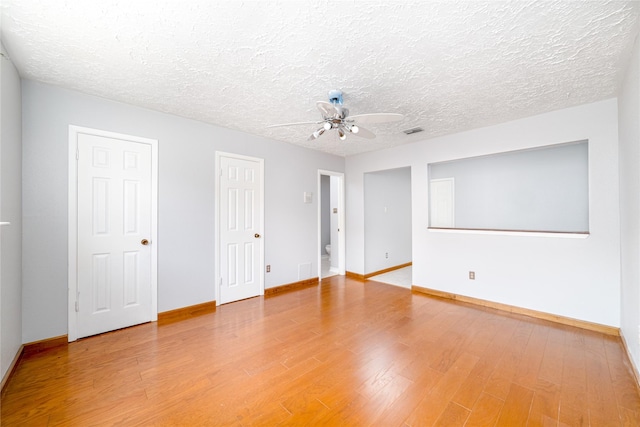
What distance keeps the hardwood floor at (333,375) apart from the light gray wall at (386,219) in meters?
2.15

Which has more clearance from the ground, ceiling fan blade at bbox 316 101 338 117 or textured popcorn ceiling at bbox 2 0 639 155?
textured popcorn ceiling at bbox 2 0 639 155

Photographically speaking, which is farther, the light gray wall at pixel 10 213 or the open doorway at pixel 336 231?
the open doorway at pixel 336 231

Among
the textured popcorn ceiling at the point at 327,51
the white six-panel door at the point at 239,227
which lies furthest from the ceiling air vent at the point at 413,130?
the white six-panel door at the point at 239,227

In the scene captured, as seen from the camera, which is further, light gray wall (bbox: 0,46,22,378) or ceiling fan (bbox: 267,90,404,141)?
ceiling fan (bbox: 267,90,404,141)

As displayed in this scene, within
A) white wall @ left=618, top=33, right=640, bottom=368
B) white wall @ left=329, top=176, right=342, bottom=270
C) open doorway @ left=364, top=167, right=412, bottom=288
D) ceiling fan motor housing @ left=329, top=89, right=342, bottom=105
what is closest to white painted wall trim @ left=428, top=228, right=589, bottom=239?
white wall @ left=618, top=33, right=640, bottom=368

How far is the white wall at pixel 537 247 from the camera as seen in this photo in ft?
8.70

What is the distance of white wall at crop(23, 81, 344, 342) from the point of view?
231 centimetres

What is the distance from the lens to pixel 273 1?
1.43m

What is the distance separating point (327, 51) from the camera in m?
1.84

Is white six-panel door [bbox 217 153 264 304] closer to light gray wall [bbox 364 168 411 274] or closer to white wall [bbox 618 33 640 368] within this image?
light gray wall [bbox 364 168 411 274]

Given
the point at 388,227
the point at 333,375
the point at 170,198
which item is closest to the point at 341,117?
the point at 333,375

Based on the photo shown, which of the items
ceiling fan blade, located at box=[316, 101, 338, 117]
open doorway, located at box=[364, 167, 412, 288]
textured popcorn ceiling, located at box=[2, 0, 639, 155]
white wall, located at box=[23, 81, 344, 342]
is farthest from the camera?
open doorway, located at box=[364, 167, 412, 288]

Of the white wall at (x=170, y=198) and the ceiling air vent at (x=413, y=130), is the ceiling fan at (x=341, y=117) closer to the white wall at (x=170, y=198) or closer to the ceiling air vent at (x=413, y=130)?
the ceiling air vent at (x=413, y=130)

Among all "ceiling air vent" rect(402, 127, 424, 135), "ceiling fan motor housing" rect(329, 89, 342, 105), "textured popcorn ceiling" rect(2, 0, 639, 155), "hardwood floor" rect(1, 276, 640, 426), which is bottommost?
"hardwood floor" rect(1, 276, 640, 426)
